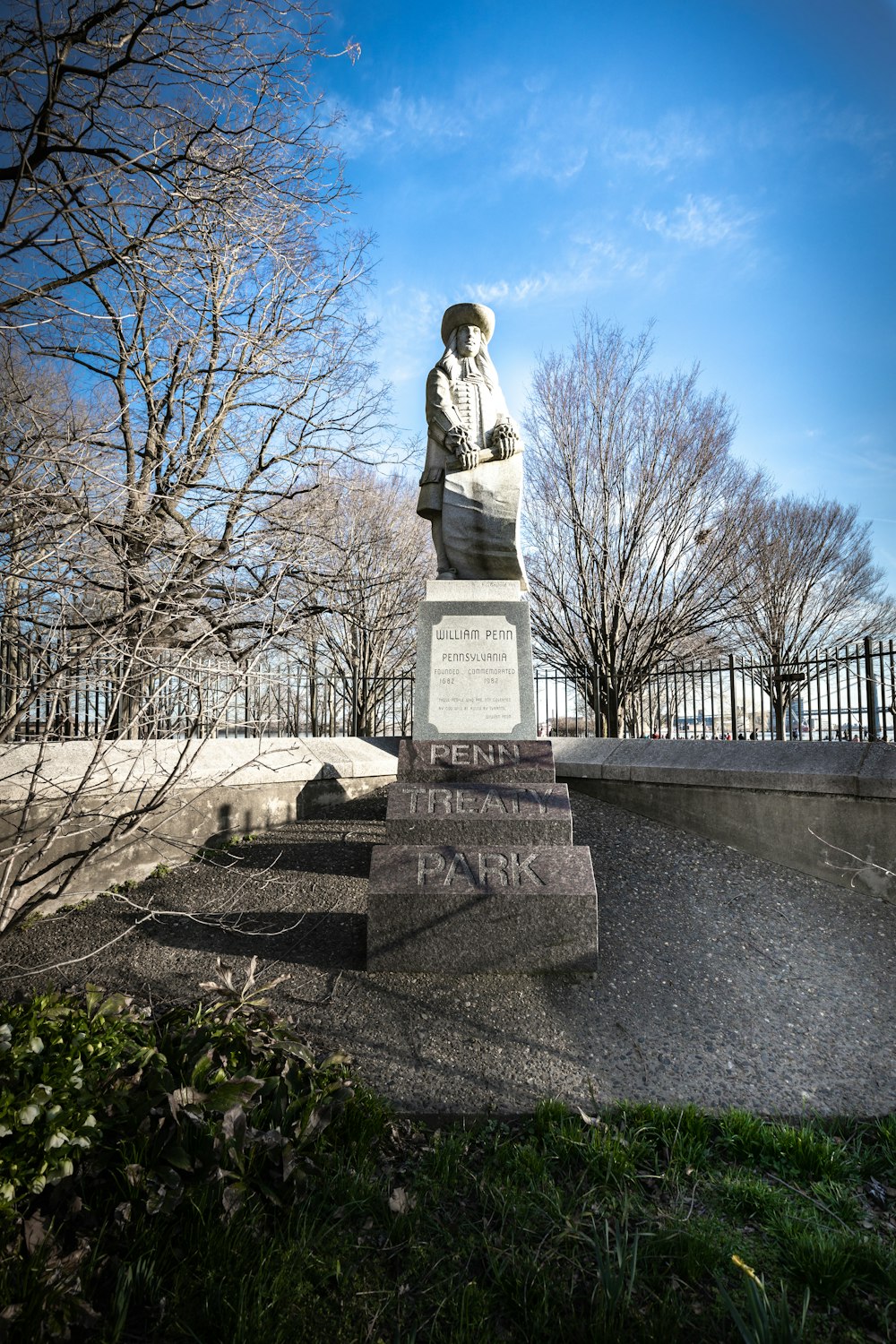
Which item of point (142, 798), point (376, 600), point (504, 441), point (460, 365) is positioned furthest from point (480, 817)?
point (376, 600)

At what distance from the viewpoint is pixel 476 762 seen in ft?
17.1

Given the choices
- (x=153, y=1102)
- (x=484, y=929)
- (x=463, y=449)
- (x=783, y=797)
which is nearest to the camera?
(x=153, y=1102)

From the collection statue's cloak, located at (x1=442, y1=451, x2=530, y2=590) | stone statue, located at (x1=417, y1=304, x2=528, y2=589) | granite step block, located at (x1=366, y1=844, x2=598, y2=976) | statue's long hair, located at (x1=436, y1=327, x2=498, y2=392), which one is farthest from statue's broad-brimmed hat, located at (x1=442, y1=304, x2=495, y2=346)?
granite step block, located at (x1=366, y1=844, x2=598, y2=976)

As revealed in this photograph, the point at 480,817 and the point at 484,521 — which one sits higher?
the point at 484,521

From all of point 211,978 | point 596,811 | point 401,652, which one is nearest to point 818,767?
point 596,811

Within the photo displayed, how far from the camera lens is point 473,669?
5766 millimetres

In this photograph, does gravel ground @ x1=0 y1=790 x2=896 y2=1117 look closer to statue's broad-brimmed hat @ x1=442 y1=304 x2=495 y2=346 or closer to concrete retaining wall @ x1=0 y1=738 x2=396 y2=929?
concrete retaining wall @ x1=0 y1=738 x2=396 y2=929

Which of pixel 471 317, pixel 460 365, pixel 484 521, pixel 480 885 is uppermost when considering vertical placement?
pixel 471 317

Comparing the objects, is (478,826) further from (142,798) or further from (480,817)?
(142,798)

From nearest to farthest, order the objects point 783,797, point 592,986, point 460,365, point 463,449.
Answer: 1. point 592,986
2. point 783,797
3. point 463,449
4. point 460,365

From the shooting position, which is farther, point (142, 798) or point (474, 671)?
point (474, 671)

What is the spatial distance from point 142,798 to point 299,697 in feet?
14.9

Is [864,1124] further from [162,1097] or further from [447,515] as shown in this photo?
[447,515]

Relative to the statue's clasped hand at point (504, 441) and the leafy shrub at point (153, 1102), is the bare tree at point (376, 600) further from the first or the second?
the leafy shrub at point (153, 1102)
